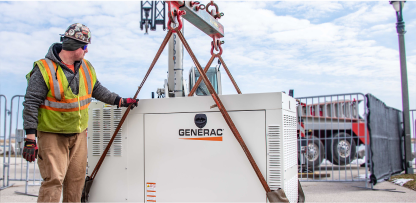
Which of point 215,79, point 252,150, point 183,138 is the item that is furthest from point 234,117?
point 215,79

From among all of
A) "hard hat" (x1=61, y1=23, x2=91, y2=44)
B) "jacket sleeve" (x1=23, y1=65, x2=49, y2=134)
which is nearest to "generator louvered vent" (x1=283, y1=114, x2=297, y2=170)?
"hard hat" (x1=61, y1=23, x2=91, y2=44)

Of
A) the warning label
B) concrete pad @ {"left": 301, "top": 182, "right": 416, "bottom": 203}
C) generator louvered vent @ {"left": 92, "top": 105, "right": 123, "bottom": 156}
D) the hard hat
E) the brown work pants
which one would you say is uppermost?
the hard hat

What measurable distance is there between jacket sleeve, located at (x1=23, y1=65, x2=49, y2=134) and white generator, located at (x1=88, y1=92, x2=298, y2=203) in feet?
2.59

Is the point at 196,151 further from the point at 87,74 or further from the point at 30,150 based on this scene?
the point at 30,150

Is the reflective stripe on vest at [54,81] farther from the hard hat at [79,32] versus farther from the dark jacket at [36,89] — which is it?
the hard hat at [79,32]

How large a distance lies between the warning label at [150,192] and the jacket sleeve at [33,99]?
1.12 metres

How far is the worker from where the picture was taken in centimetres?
281

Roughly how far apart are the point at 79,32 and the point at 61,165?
1152 millimetres

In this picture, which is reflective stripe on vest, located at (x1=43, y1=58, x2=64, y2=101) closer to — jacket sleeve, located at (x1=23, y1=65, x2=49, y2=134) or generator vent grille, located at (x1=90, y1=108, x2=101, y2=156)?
jacket sleeve, located at (x1=23, y1=65, x2=49, y2=134)

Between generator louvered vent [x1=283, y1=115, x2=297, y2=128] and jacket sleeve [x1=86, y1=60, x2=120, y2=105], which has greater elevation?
jacket sleeve [x1=86, y1=60, x2=120, y2=105]

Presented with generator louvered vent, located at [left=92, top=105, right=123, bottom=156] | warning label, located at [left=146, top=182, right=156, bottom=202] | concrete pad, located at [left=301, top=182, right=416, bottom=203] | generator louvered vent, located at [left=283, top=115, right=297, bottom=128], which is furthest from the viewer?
concrete pad, located at [left=301, top=182, right=416, bottom=203]

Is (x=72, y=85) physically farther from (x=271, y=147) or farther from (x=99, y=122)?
(x=271, y=147)

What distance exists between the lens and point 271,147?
2.96 metres

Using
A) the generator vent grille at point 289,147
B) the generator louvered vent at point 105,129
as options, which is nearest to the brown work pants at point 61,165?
the generator louvered vent at point 105,129
